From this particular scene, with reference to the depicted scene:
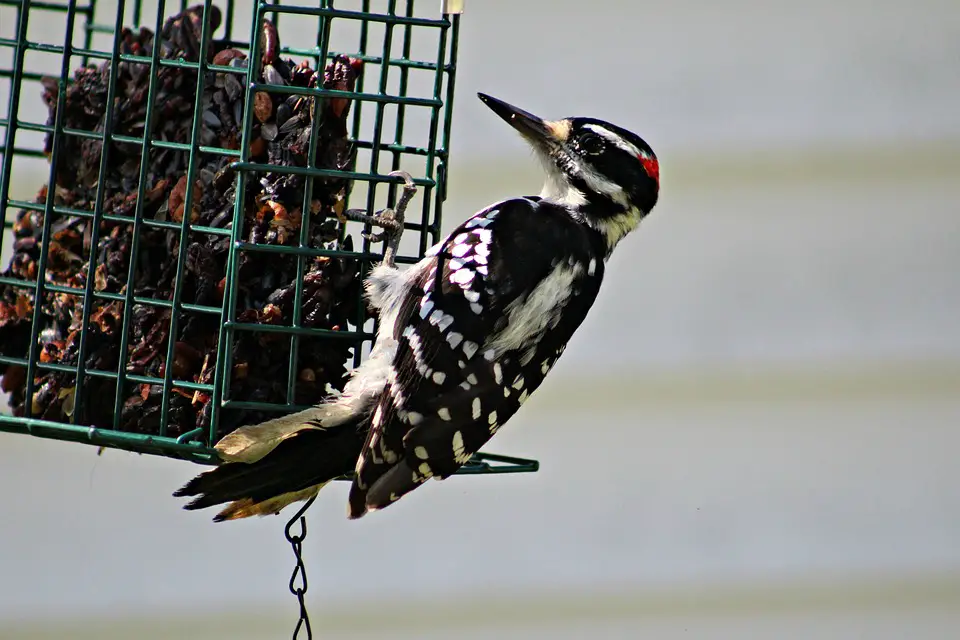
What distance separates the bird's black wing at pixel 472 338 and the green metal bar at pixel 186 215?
544 mm

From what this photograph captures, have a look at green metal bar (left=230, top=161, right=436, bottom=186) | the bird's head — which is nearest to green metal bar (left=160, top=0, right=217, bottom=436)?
green metal bar (left=230, top=161, right=436, bottom=186)

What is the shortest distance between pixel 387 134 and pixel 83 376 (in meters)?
1.86

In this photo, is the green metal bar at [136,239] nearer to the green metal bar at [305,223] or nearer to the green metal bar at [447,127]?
the green metal bar at [305,223]

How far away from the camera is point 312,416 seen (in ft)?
10.0

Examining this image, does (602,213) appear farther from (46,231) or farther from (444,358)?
(46,231)

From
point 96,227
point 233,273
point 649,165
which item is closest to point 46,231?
point 96,227

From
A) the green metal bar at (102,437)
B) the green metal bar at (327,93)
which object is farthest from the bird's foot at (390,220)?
the green metal bar at (102,437)

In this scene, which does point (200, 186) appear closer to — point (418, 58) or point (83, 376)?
point (83, 376)

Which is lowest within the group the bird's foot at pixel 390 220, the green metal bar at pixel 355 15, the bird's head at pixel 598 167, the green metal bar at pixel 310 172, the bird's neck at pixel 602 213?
the bird's foot at pixel 390 220

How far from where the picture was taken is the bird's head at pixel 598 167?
11.8 feet

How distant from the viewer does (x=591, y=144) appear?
3652 millimetres

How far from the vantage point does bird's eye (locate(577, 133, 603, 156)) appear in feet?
11.9

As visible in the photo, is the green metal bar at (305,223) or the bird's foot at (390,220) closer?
the green metal bar at (305,223)

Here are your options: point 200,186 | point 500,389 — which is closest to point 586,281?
point 500,389
